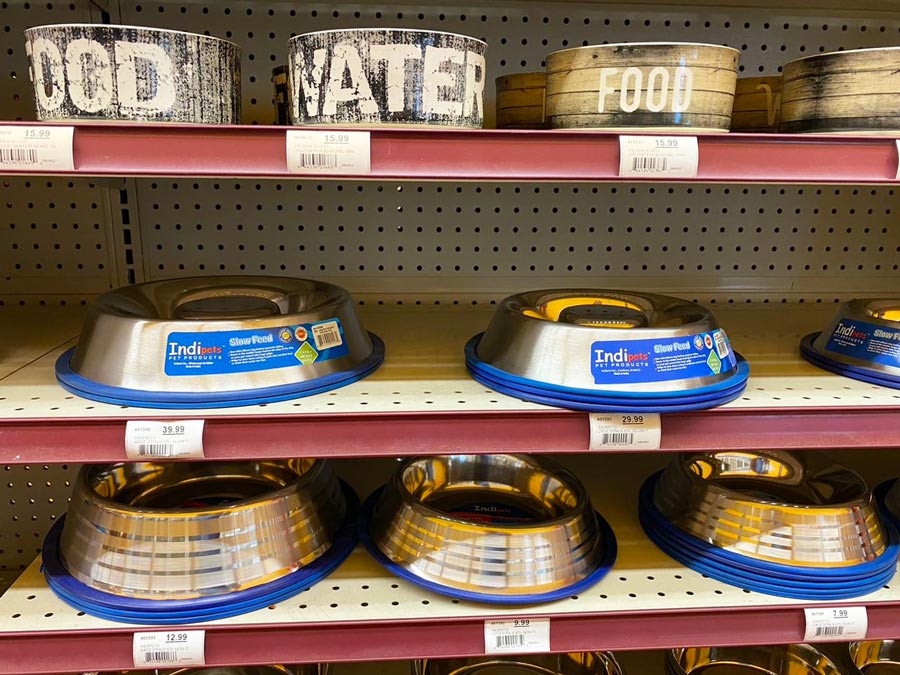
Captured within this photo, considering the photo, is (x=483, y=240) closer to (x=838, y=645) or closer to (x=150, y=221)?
(x=150, y=221)

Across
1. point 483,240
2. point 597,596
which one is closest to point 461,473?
point 597,596

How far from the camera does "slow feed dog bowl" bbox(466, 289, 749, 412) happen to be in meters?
0.98

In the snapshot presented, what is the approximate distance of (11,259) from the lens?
4.83ft

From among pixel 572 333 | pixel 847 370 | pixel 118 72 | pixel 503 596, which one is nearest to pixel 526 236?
pixel 572 333

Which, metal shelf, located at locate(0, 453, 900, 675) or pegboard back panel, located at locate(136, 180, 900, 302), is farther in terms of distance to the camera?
pegboard back panel, located at locate(136, 180, 900, 302)

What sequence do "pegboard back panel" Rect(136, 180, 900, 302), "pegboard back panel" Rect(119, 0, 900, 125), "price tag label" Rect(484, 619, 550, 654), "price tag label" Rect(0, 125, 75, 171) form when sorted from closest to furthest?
"price tag label" Rect(0, 125, 75, 171) < "price tag label" Rect(484, 619, 550, 654) < "pegboard back panel" Rect(119, 0, 900, 125) < "pegboard back panel" Rect(136, 180, 900, 302)

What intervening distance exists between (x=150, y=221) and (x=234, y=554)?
0.80 m

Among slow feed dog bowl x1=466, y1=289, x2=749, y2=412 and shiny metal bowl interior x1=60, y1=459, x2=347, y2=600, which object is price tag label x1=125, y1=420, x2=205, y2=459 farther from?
slow feed dog bowl x1=466, y1=289, x2=749, y2=412

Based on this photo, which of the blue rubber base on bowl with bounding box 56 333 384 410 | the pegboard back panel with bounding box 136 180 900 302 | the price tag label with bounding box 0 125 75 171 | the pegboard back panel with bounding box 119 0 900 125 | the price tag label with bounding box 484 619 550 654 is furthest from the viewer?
the pegboard back panel with bounding box 136 180 900 302

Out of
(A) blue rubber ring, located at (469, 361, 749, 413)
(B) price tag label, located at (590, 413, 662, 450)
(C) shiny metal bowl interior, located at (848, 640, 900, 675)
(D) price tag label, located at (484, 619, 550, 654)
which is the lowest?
(C) shiny metal bowl interior, located at (848, 640, 900, 675)

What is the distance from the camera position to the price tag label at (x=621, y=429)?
3.20 ft

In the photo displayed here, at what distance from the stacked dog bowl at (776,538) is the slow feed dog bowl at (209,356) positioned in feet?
2.07

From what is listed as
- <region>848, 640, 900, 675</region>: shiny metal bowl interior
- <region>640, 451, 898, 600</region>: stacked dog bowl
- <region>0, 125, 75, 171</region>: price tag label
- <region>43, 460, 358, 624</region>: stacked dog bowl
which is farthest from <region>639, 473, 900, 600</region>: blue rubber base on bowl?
<region>0, 125, 75, 171</region>: price tag label

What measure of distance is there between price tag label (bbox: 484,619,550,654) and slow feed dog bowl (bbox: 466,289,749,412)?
358 millimetres
